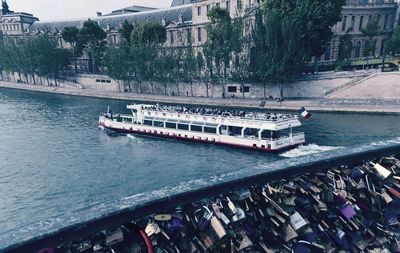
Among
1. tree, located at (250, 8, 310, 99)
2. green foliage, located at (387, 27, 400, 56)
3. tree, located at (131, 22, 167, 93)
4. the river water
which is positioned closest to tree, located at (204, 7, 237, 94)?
tree, located at (250, 8, 310, 99)

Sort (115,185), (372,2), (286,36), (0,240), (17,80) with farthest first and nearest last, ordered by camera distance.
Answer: (17,80) < (372,2) < (286,36) < (115,185) < (0,240)

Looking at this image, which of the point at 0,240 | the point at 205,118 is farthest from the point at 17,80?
the point at 0,240

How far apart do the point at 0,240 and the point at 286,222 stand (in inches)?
154

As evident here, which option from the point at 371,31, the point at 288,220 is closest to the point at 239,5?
the point at 371,31

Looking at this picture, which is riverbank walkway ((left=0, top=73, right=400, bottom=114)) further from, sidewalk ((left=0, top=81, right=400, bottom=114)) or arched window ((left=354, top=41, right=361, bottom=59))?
arched window ((left=354, top=41, right=361, bottom=59))

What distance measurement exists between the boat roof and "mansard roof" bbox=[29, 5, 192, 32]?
47.0 metres

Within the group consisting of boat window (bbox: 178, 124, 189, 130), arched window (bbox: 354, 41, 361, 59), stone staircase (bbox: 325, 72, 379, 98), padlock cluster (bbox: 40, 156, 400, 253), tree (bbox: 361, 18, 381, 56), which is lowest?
boat window (bbox: 178, 124, 189, 130)

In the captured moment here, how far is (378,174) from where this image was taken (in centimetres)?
609

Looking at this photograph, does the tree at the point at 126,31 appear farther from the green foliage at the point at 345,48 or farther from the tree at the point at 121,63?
the green foliage at the point at 345,48

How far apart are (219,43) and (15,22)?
317ft

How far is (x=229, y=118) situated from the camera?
37094mm

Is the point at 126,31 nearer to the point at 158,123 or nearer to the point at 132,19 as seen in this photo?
the point at 132,19

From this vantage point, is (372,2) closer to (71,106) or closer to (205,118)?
(205,118)

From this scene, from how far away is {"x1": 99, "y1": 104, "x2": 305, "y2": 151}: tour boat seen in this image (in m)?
34.6
